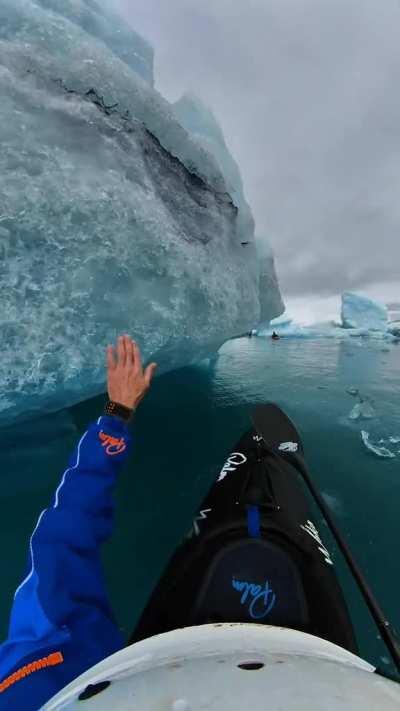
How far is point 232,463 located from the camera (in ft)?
8.12

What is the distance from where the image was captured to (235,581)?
123 cm

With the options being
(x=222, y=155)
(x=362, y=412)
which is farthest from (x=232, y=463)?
(x=222, y=155)

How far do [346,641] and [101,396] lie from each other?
389 cm

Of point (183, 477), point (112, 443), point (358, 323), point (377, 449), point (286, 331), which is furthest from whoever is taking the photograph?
point (358, 323)

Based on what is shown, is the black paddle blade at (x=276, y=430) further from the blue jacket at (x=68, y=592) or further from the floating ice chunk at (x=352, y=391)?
the floating ice chunk at (x=352, y=391)

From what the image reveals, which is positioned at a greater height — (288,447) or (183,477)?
(288,447)

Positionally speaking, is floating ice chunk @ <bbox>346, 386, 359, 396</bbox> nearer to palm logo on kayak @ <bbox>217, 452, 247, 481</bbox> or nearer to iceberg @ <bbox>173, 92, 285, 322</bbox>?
iceberg @ <bbox>173, 92, 285, 322</bbox>

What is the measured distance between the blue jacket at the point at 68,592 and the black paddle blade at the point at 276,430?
1.75 meters

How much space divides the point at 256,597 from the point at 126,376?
93 centimetres

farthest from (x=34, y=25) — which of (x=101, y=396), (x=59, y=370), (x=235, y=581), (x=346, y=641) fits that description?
(x=346, y=641)

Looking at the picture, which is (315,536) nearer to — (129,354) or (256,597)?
(256,597)

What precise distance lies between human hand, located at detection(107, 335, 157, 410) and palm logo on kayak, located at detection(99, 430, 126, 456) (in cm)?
12

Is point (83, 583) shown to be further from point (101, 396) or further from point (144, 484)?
point (101, 396)

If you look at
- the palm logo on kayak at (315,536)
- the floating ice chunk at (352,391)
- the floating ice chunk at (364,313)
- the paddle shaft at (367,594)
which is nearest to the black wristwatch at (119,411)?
the paddle shaft at (367,594)
